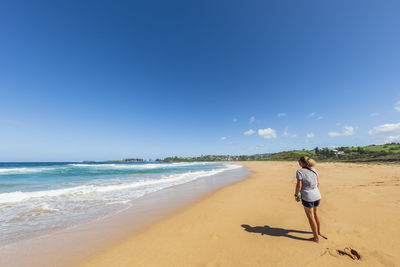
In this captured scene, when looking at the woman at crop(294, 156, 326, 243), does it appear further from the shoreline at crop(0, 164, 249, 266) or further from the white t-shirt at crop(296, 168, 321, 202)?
the shoreline at crop(0, 164, 249, 266)

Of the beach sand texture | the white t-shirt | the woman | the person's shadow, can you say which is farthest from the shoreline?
the white t-shirt

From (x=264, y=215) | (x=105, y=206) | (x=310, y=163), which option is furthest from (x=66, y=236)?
(x=310, y=163)

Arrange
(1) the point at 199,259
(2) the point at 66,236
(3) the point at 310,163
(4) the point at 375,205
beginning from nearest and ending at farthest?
(1) the point at 199,259, (3) the point at 310,163, (2) the point at 66,236, (4) the point at 375,205

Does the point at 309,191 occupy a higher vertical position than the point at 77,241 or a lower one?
higher

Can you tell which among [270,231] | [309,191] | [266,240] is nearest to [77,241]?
[266,240]

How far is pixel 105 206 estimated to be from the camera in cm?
746

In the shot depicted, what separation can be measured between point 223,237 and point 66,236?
464 centimetres

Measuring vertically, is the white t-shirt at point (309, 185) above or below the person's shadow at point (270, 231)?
above

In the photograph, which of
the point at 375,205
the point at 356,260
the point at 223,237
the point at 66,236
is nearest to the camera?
the point at 356,260

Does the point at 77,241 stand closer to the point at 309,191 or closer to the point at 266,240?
the point at 266,240

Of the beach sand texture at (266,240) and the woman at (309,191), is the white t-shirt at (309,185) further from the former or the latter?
the beach sand texture at (266,240)

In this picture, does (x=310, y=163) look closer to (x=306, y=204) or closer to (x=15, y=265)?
(x=306, y=204)

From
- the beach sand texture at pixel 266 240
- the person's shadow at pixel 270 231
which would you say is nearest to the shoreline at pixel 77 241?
the beach sand texture at pixel 266 240

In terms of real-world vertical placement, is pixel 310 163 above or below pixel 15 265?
above
